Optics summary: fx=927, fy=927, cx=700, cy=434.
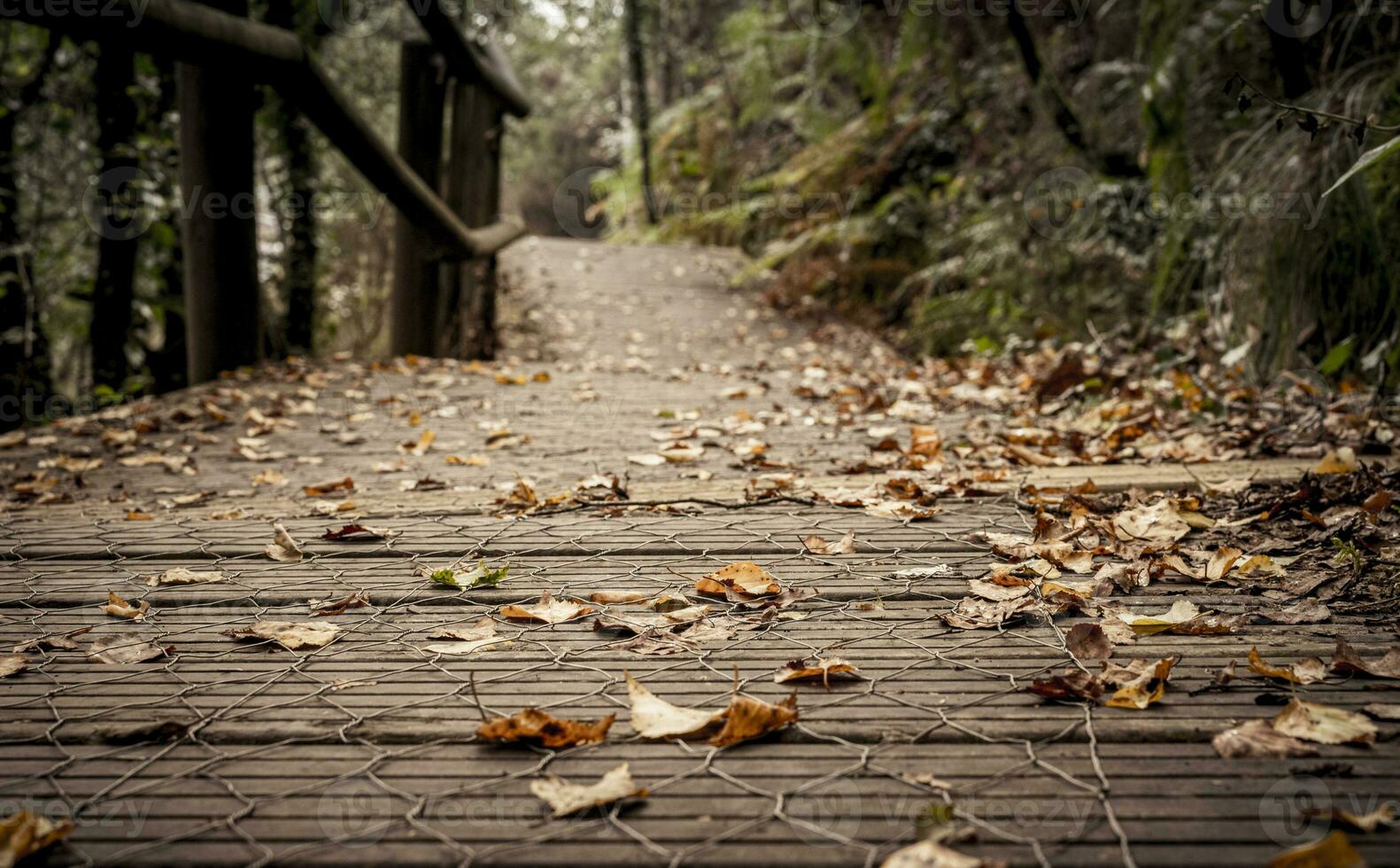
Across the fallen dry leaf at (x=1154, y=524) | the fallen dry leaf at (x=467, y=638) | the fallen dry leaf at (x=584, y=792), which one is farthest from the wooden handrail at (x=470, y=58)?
the fallen dry leaf at (x=584, y=792)

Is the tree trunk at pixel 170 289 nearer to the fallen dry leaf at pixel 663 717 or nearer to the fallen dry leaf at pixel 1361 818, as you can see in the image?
the fallen dry leaf at pixel 663 717

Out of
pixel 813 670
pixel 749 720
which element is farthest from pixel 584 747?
pixel 813 670

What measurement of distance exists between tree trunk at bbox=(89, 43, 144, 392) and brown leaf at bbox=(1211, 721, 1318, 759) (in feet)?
17.1

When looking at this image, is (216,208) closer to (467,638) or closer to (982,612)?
(467,638)

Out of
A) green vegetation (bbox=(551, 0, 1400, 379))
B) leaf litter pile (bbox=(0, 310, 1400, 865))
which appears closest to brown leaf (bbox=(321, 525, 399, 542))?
leaf litter pile (bbox=(0, 310, 1400, 865))

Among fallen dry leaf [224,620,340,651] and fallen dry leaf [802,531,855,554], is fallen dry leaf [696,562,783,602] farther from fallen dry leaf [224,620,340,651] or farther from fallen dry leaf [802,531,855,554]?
fallen dry leaf [224,620,340,651]

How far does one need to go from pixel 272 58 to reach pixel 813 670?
3251 millimetres

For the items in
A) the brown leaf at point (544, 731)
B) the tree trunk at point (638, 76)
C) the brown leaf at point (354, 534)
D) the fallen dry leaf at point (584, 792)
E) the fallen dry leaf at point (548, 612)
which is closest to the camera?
the fallen dry leaf at point (584, 792)

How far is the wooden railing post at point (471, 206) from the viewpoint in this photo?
17.9 ft

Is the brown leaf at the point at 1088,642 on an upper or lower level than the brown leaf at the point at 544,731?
upper

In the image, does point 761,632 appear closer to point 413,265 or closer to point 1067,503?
point 1067,503

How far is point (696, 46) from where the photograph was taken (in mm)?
14172

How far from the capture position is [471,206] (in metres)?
5.64

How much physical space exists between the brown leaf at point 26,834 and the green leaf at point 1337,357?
3.52m
